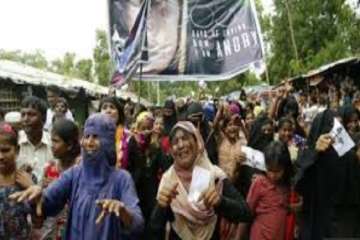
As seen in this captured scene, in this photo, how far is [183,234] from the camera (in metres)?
4.32

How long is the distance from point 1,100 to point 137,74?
8.52 m

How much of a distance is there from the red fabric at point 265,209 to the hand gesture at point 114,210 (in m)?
2.36

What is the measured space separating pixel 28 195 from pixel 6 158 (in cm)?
30

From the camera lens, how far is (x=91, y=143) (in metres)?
3.79

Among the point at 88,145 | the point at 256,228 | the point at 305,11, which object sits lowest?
the point at 256,228

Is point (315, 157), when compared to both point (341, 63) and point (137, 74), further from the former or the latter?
point (341, 63)

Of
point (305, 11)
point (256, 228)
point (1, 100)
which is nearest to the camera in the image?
point (256, 228)

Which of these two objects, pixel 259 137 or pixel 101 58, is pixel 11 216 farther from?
pixel 101 58

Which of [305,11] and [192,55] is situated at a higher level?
[305,11]

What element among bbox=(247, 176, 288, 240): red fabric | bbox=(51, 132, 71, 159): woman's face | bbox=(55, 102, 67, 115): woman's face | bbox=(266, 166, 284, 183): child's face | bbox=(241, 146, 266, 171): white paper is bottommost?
bbox=(247, 176, 288, 240): red fabric

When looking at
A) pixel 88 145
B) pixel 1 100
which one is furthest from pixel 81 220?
pixel 1 100

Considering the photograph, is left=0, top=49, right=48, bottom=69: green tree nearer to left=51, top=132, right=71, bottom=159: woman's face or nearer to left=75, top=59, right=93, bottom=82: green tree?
left=75, top=59, right=93, bottom=82: green tree

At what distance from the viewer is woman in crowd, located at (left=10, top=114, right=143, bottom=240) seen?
370 centimetres

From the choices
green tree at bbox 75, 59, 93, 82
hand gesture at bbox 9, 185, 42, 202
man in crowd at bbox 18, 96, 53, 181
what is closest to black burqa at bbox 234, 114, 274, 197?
man in crowd at bbox 18, 96, 53, 181
